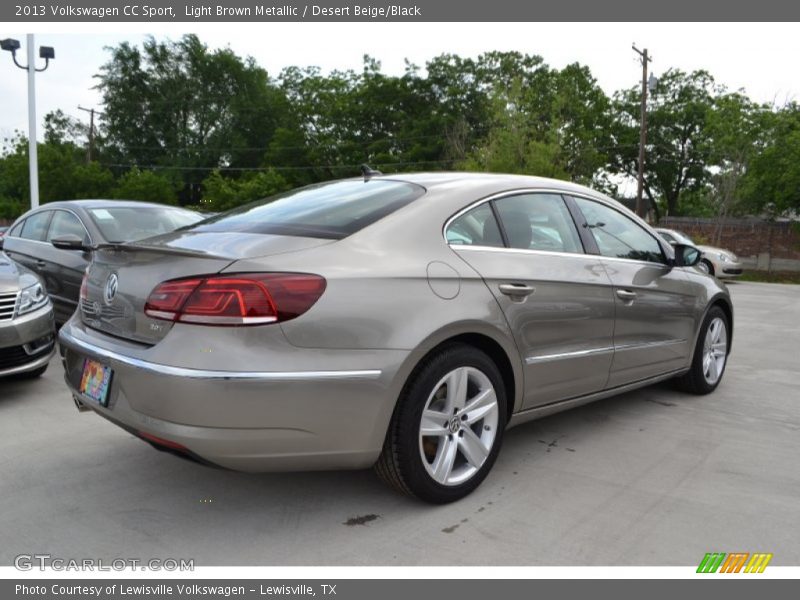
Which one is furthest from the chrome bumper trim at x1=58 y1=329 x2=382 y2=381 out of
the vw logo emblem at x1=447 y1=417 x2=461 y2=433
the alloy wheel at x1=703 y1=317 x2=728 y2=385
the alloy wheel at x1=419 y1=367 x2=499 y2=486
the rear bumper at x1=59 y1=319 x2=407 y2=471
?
the alloy wheel at x1=703 y1=317 x2=728 y2=385

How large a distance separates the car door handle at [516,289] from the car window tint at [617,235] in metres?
0.86

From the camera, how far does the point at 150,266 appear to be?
2.76m

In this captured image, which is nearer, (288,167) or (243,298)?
(243,298)

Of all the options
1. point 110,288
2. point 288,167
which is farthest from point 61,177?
point 110,288

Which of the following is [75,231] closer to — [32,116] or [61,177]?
[32,116]

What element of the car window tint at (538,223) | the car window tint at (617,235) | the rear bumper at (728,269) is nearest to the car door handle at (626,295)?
the car window tint at (617,235)

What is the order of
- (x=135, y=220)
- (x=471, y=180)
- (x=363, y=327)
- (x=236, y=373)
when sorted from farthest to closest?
(x=135, y=220)
(x=471, y=180)
(x=363, y=327)
(x=236, y=373)

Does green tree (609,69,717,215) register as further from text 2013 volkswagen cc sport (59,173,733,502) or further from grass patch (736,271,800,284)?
text 2013 volkswagen cc sport (59,173,733,502)

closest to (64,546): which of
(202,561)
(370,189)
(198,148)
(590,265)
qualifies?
(202,561)

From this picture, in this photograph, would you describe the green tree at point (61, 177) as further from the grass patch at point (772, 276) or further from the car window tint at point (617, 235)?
the car window tint at point (617, 235)

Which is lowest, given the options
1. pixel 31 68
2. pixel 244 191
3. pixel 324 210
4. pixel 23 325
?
pixel 23 325

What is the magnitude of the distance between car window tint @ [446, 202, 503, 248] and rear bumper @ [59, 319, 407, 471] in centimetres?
72

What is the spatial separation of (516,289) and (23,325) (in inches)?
138

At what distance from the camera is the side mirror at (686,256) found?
14.8 ft
